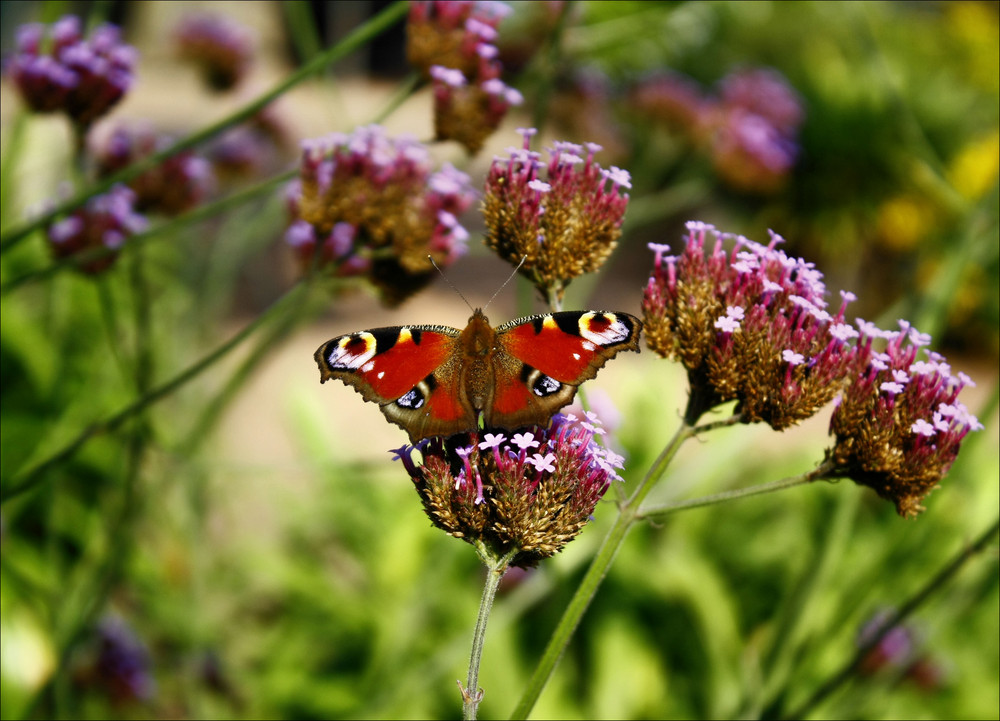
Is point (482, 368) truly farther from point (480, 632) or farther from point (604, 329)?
point (480, 632)

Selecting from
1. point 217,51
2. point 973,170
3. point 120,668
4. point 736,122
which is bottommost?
point 973,170

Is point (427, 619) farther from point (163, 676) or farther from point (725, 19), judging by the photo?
point (725, 19)

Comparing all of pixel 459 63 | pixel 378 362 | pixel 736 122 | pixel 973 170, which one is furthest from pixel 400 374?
pixel 973 170

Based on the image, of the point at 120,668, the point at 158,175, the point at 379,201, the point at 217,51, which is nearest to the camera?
the point at 379,201

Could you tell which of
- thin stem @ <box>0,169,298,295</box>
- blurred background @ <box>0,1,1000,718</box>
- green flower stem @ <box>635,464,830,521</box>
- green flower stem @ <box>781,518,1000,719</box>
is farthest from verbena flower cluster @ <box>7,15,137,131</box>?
green flower stem @ <box>781,518,1000,719</box>

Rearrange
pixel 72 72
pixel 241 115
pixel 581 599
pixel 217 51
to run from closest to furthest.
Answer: pixel 581 599
pixel 241 115
pixel 72 72
pixel 217 51

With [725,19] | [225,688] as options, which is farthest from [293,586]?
[725,19]

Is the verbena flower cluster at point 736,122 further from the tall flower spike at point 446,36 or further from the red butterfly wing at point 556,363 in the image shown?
the red butterfly wing at point 556,363
